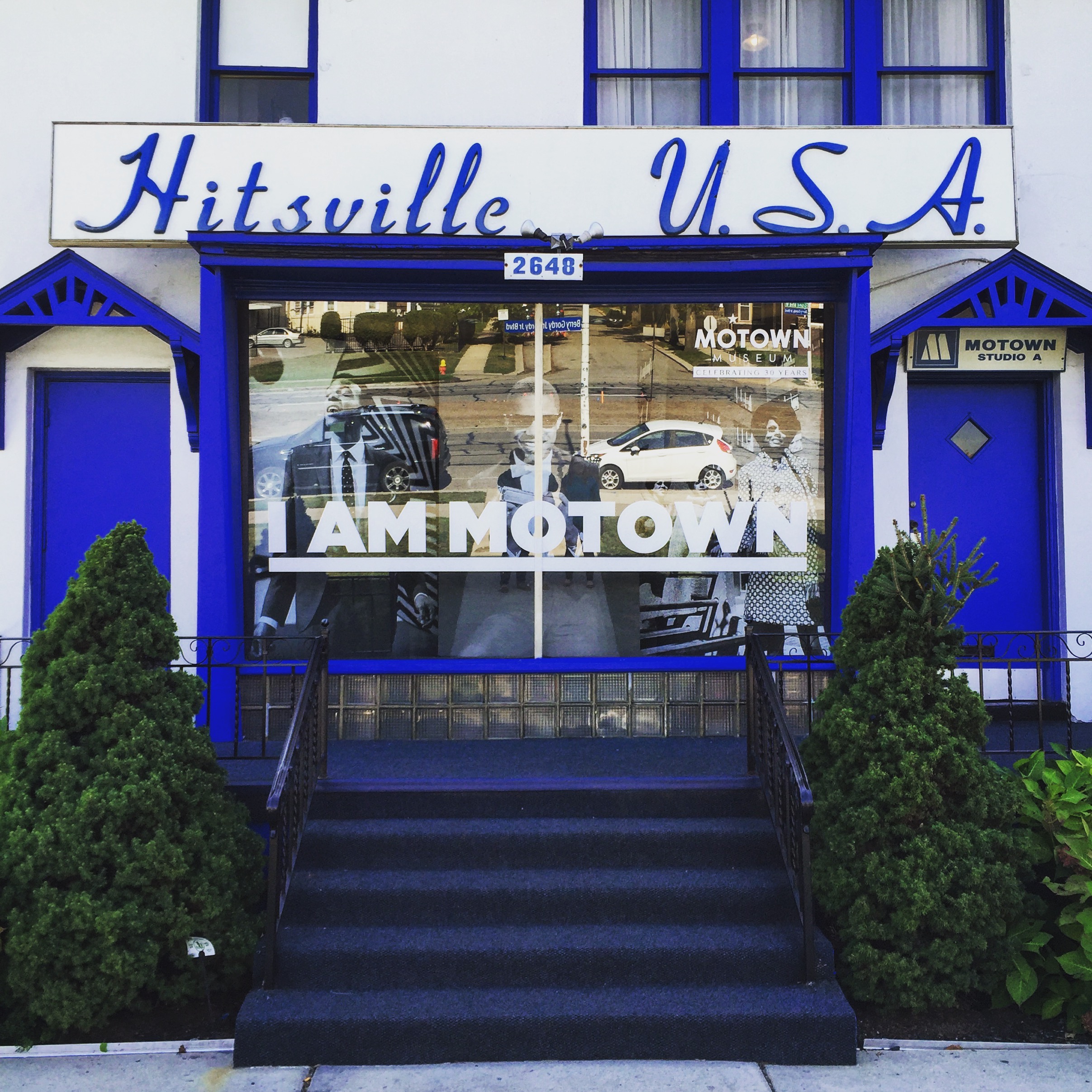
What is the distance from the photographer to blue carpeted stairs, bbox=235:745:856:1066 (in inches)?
175

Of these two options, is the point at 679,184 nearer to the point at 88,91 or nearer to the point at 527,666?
the point at 527,666

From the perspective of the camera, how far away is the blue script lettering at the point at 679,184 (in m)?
6.80

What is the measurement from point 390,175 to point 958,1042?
604 cm

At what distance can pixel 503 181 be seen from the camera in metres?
6.79

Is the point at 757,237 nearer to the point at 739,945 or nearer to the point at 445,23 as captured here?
the point at 445,23

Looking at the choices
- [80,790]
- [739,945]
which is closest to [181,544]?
[80,790]

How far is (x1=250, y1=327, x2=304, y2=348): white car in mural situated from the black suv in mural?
0.59m

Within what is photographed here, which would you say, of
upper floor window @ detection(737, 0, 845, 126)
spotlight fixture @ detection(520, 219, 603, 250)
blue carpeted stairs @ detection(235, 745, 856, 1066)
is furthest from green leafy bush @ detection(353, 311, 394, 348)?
blue carpeted stairs @ detection(235, 745, 856, 1066)

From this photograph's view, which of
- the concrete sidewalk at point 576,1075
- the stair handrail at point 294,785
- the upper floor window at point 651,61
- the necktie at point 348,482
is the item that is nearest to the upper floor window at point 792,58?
the upper floor window at point 651,61

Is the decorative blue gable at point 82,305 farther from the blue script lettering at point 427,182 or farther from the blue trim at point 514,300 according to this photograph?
the blue script lettering at point 427,182

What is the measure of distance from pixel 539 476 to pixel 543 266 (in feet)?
5.01

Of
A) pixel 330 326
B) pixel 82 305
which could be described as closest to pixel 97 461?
pixel 82 305

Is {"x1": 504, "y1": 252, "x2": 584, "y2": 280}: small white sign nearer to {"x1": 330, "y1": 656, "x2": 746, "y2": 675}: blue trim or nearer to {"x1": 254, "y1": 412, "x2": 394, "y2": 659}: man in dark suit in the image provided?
{"x1": 254, "y1": 412, "x2": 394, "y2": 659}: man in dark suit

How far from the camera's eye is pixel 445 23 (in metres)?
7.36
